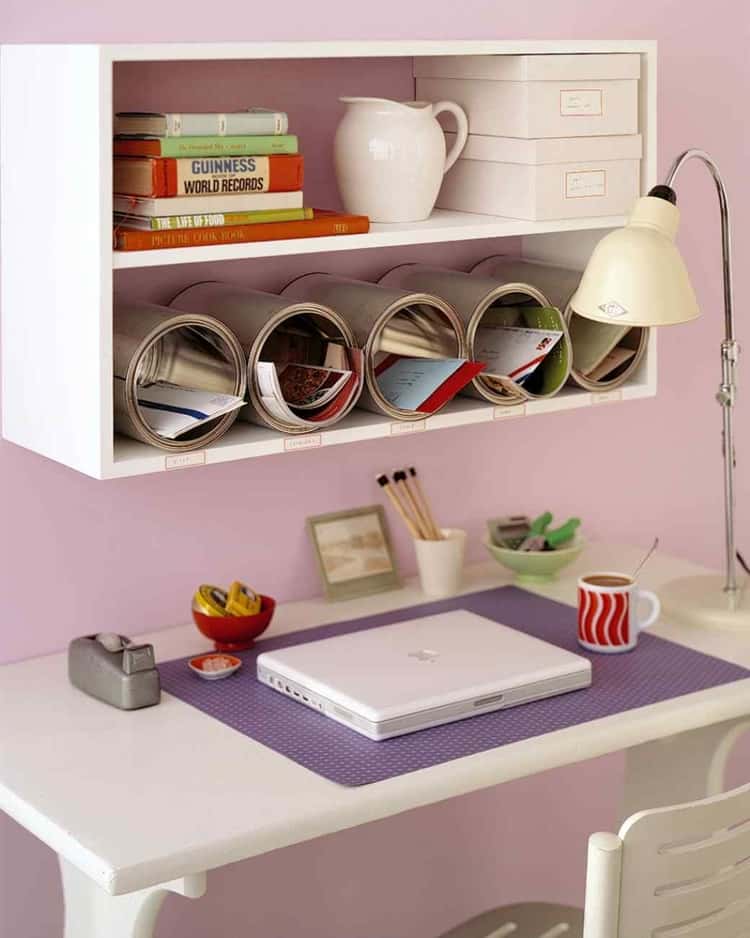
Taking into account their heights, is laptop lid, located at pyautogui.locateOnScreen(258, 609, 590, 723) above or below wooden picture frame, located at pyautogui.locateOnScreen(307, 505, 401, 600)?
below

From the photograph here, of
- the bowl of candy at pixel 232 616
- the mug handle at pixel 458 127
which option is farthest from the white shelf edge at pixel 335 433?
the mug handle at pixel 458 127

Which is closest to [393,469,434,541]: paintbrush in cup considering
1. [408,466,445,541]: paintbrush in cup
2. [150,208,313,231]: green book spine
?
[408,466,445,541]: paintbrush in cup

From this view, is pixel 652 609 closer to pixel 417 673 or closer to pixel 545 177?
pixel 417 673

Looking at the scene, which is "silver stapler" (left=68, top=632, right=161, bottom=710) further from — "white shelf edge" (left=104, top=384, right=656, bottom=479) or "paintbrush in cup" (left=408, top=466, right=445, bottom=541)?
"paintbrush in cup" (left=408, top=466, right=445, bottom=541)

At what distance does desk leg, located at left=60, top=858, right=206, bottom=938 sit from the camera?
1.52 metres

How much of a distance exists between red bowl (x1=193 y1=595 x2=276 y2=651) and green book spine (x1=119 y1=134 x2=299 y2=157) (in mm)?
603

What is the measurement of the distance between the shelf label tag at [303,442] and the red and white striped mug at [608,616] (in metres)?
0.41

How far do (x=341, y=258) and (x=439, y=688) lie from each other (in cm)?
69

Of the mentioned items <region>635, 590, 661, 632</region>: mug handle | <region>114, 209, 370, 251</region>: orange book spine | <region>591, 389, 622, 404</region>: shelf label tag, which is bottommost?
<region>635, 590, 661, 632</region>: mug handle

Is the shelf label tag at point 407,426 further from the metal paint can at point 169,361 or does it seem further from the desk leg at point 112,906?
the desk leg at point 112,906

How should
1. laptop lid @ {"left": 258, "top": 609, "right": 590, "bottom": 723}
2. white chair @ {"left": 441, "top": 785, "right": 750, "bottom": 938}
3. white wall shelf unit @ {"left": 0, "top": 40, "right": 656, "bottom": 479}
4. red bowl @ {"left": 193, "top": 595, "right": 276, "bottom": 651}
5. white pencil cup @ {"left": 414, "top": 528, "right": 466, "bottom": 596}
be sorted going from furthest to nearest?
white pencil cup @ {"left": 414, "top": 528, "right": 466, "bottom": 596}, red bowl @ {"left": 193, "top": 595, "right": 276, "bottom": 651}, laptop lid @ {"left": 258, "top": 609, "right": 590, "bottom": 723}, white wall shelf unit @ {"left": 0, "top": 40, "right": 656, "bottom": 479}, white chair @ {"left": 441, "top": 785, "right": 750, "bottom": 938}

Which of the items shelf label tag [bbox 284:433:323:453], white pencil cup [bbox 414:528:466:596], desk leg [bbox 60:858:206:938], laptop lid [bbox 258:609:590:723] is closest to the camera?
desk leg [bbox 60:858:206:938]

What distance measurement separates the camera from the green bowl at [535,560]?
2229mm

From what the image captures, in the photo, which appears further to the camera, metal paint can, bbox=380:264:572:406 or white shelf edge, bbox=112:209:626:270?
metal paint can, bbox=380:264:572:406
